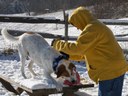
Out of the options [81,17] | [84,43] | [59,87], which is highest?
[81,17]

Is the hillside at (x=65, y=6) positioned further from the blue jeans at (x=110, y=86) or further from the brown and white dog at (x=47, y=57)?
the blue jeans at (x=110, y=86)

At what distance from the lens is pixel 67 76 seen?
541 cm

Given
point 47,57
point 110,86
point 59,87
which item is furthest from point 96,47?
point 47,57

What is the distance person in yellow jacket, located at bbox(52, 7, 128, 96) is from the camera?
4.52m

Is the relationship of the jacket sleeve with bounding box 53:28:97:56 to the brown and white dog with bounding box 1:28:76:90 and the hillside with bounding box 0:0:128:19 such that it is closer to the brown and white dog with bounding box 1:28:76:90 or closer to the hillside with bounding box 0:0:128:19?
the brown and white dog with bounding box 1:28:76:90

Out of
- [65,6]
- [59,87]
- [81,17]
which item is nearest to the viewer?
[81,17]

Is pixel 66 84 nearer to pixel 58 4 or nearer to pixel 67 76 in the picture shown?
pixel 67 76

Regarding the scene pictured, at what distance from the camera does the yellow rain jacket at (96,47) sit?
14.8 ft

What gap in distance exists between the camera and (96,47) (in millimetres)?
4605

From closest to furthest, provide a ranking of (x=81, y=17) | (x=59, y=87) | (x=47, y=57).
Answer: (x=81, y=17) < (x=59, y=87) < (x=47, y=57)

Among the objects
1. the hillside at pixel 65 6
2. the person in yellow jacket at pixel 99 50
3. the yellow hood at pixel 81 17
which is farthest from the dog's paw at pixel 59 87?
the hillside at pixel 65 6

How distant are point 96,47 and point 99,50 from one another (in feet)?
0.17

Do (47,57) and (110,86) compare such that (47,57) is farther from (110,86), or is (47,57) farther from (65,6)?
(65,6)

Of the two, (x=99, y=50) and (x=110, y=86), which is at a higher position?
(x=99, y=50)
